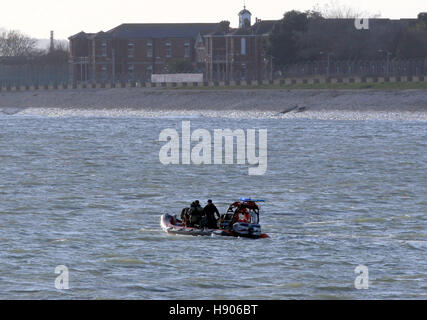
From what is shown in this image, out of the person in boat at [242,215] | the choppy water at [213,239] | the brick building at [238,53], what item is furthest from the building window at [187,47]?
the person in boat at [242,215]

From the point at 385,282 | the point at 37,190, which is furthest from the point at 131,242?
the point at 37,190

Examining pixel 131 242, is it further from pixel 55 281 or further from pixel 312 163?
pixel 312 163

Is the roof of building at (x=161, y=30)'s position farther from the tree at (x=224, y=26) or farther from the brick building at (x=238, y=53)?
the brick building at (x=238, y=53)

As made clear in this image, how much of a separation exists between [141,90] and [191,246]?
122810mm

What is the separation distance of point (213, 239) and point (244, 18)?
478 feet

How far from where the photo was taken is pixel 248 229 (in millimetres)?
32469

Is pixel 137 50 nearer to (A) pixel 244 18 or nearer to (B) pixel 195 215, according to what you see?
(A) pixel 244 18

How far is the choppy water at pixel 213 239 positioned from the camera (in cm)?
2641

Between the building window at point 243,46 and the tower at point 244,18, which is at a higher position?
the tower at point 244,18

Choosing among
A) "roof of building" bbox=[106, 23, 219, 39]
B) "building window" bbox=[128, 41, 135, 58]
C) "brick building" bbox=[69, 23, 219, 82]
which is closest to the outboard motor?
"brick building" bbox=[69, 23, 219, 82]

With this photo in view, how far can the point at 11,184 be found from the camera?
49.7m

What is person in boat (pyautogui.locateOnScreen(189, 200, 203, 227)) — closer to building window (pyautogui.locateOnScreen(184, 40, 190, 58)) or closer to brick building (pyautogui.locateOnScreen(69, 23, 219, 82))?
brick building (pyautogui.locateOnScreen(69, 23, 219, 82))

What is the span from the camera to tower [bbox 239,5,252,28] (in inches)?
6914

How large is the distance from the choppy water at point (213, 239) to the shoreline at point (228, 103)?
4574cm
